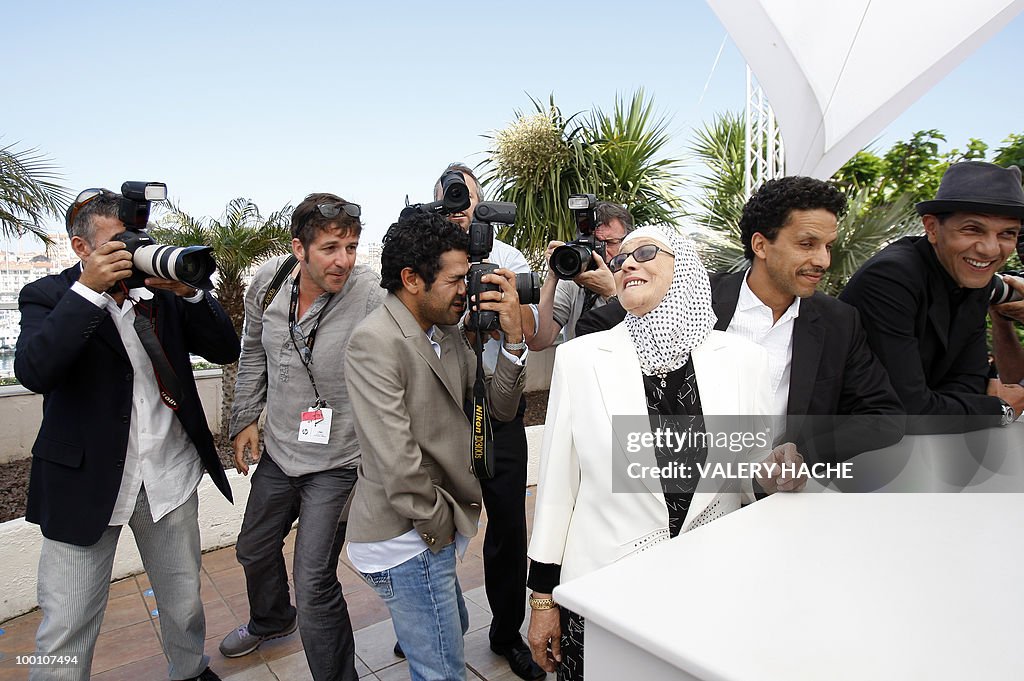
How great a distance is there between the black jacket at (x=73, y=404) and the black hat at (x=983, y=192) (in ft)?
9.24

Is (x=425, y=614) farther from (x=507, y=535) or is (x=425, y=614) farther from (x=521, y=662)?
(x=521, y=662)

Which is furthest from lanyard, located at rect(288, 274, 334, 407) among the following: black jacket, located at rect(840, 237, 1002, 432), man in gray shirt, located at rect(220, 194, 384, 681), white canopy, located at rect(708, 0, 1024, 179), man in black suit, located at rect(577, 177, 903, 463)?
white canopy, located at rect(708, 0, 1024, 179)

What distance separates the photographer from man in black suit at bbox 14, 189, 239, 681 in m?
2.14

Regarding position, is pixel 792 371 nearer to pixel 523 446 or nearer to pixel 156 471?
pixel 523 446

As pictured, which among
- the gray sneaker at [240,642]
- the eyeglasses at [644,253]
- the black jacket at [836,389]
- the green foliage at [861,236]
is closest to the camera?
the eyeglasses at [644,253]

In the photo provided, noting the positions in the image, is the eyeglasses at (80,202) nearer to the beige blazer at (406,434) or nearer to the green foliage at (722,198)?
the beige blazer at (406,434)

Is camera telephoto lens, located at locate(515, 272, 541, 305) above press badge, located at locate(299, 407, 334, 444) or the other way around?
above

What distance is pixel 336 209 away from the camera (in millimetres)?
2492

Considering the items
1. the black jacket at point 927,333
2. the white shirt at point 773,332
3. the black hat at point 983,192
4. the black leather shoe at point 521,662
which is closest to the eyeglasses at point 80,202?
the white shirt at point 773,332

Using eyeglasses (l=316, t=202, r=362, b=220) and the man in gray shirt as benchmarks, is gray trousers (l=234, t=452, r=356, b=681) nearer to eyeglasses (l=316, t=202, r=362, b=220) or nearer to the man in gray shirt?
the man in gray shirt

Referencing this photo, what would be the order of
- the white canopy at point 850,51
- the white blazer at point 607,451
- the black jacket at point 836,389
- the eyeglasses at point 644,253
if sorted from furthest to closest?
the white canopy at point 850,51 → the black jacket at point 836,389 → the eyeglasses at point 644,253 → the white blazer at point 607,451

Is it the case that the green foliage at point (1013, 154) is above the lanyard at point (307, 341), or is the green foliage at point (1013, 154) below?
above

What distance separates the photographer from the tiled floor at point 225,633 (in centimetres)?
285

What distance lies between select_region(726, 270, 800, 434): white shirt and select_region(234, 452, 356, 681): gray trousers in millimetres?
1596
